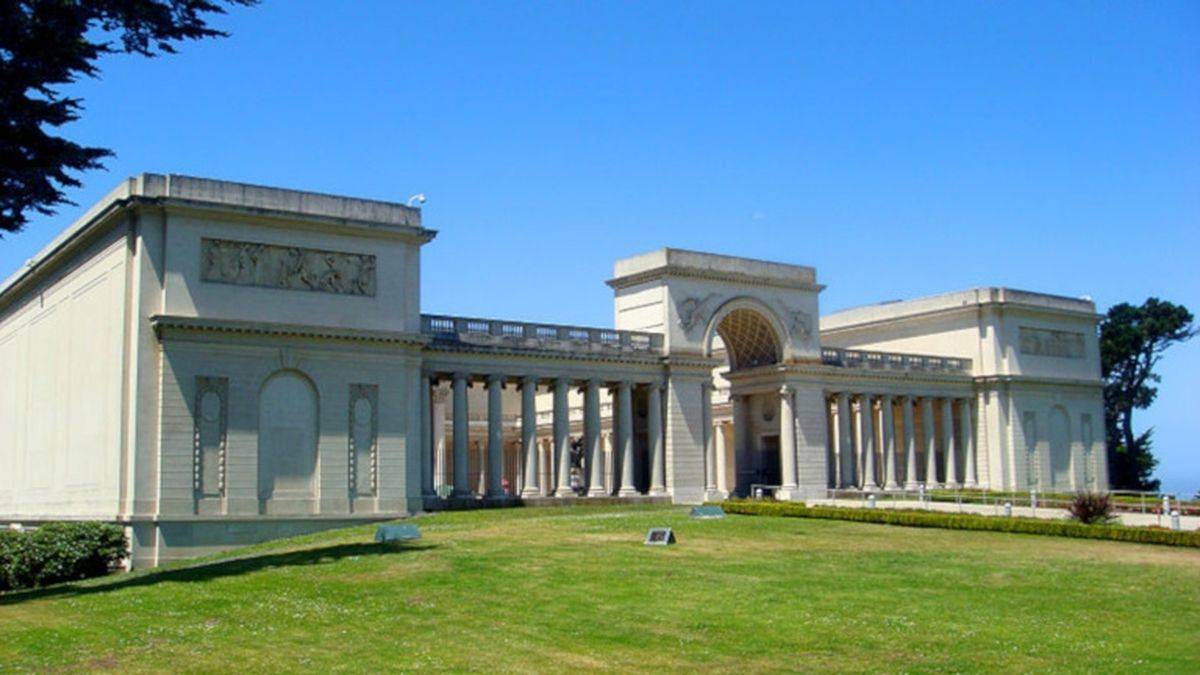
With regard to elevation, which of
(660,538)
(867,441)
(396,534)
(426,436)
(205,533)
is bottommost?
(205,533)

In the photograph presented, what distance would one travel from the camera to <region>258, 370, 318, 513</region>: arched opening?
4759 cm

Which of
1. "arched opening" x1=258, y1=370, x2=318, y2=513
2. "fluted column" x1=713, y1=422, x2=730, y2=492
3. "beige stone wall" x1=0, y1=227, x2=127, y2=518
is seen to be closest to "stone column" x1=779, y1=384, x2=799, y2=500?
"fluted column" x1=713, y1=422, x2=730, y2=492

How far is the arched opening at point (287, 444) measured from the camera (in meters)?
47.6

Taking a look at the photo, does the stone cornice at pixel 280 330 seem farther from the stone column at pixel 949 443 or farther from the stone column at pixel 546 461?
the stone column at pixel 949 443

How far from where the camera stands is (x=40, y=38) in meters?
29.7

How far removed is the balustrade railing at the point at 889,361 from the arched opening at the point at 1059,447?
23.7ft

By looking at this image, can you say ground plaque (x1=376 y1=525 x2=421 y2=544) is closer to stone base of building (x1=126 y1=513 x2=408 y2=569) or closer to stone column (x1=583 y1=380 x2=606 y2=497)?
stone base of building (x1=126 y1=513 x2=408 y2=569)

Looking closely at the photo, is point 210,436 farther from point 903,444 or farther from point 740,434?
point 903,444

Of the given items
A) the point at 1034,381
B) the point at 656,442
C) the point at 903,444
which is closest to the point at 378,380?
the point at 656,442

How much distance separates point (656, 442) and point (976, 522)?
2183 cm

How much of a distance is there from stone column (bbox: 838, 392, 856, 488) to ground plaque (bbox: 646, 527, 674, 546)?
37.5 meters

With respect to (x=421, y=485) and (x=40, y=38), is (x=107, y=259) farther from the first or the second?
(x=40, y=38)

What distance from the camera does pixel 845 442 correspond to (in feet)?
240

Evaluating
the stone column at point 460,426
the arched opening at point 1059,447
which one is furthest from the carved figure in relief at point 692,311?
the arched opening at point 1059,447
